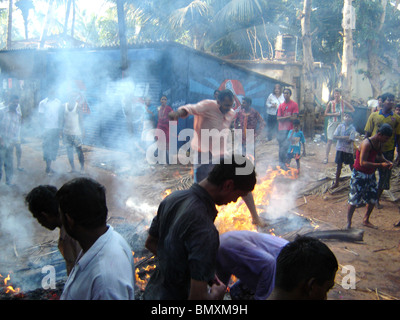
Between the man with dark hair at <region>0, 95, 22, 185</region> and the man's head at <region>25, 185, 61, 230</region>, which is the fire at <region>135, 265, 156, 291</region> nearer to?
the man's head at <region>25, 185, 61, 230</region>

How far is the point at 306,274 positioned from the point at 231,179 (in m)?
0.68

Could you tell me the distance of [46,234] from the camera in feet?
16.5

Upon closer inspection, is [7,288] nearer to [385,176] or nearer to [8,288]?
[8,288]

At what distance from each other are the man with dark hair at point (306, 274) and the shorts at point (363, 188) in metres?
3.70

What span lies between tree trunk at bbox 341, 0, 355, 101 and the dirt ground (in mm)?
4933

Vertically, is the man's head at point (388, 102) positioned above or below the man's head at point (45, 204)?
above

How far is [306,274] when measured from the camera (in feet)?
5.34

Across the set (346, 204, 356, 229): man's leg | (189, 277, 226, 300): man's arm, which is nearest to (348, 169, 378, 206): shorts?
(346, 204, 356, 229): man's leg

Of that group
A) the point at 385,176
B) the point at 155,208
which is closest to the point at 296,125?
the point at 385,176

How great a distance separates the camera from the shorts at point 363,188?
490 centimetres

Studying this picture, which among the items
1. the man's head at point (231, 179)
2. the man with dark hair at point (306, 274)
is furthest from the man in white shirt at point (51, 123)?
the man with dark hair at point (306, 274)

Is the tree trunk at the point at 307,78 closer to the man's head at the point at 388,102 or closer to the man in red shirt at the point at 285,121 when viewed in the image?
the man in red shirt at the point at 285,121

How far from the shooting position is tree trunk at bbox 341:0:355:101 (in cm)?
1254

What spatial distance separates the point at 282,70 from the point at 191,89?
808 cm
